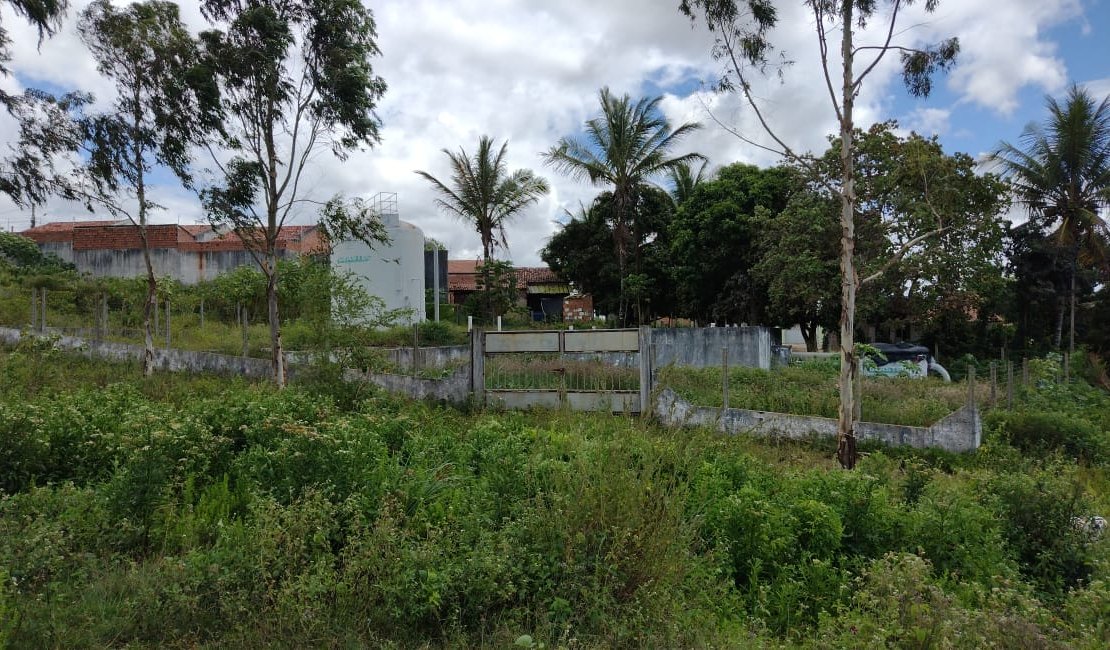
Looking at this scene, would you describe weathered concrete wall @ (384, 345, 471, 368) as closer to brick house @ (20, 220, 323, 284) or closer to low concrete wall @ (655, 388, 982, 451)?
low concrete wall @ (655, 388, 982, 451)

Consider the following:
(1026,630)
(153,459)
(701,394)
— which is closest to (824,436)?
(701,394)

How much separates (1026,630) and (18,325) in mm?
19711

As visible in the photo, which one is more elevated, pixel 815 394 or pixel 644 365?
pixel 644 365

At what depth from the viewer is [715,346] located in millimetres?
16172

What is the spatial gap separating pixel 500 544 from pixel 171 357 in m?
12.8

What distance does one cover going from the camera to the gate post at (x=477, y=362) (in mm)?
11215

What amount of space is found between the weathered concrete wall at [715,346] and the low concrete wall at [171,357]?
29.7 ft

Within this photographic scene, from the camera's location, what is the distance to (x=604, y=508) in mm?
3498

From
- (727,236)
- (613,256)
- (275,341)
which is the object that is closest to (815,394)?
(275,341)

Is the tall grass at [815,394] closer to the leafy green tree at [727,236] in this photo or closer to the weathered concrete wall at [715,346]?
the weathered concrete wall at [715,346]

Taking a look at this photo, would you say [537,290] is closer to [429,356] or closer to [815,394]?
[429,356]

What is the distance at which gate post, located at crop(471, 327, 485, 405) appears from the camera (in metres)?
11.2

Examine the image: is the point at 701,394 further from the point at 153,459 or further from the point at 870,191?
the point at 870,191

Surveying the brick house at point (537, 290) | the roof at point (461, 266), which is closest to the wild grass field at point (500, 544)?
the brick house at point (537, 290)
